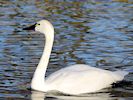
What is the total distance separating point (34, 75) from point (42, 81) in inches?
10.6

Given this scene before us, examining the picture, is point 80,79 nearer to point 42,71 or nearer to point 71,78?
point 71,78

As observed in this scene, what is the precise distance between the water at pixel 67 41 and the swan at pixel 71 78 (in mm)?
174

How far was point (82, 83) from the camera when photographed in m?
12.2

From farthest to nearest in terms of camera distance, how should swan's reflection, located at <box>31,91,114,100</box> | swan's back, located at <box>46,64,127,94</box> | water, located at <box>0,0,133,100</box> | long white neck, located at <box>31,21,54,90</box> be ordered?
water, located at <box>0,0,133,100</box>, long white neck, located at <box>31,21,54,90</box>, swan's back, located at <box>46,64,127,94</box>, swan's reflection, located at <box>31,91,114,100</box>

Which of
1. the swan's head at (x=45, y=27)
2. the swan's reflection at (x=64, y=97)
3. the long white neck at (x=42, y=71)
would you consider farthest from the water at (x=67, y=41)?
the swan's head at (x=45, y=27)

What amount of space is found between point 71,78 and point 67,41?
4.69 meters

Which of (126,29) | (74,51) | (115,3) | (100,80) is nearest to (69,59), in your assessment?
(74,51)

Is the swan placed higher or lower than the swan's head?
lower

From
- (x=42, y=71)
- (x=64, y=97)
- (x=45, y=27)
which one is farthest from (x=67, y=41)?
(x=64, y=97)

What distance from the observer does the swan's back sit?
472 inches

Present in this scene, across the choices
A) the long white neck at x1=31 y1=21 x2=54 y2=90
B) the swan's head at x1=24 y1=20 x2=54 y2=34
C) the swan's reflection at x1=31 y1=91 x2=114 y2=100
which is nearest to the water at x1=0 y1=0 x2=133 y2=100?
the swan's reflection at x1=31 y1=91 x2=114 y2=100

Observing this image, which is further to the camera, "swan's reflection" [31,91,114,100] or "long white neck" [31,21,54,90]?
"long white neck" [31,21,54,90]

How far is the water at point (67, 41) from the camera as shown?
12.4 m

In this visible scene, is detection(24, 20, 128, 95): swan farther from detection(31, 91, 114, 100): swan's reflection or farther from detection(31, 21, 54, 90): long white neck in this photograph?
detection(31, 91, 114, 100): swan's reflection
